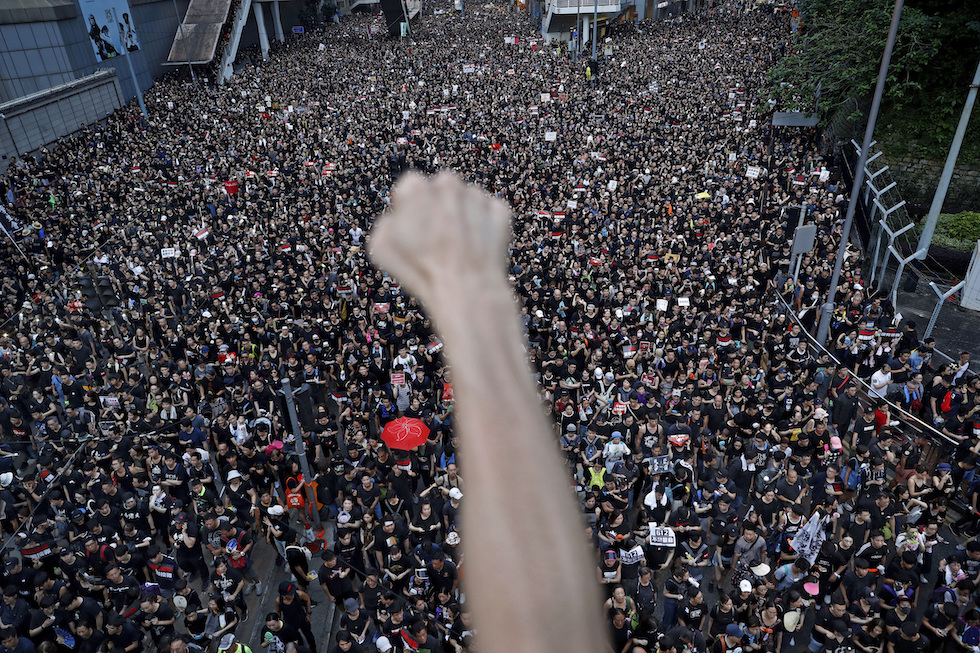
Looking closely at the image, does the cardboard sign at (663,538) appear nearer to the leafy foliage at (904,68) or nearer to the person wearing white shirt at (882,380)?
the person wearing white shirt at (882,380)

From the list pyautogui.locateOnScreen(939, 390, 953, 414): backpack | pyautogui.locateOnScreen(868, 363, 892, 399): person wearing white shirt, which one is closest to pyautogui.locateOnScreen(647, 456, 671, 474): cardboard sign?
pyautogui.locateOnScreen(868, 363, 892, 399): person wearing white shirt

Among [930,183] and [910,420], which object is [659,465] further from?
[930,183]

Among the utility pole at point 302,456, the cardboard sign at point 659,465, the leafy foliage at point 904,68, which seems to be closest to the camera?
the utility pole at point 302,456

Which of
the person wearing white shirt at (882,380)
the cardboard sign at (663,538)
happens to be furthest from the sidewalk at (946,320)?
the cardboard sign at (663,538)

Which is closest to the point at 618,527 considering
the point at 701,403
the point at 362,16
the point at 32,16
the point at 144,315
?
the point at 701,403

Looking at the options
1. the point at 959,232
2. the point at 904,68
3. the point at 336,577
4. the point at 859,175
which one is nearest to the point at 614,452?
the point at 336,577
